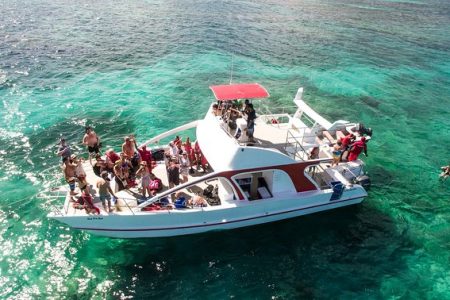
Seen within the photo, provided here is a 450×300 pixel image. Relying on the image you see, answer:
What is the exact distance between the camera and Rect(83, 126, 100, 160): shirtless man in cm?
1614

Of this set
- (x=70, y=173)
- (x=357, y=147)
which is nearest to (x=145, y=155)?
(x=70, y=173)

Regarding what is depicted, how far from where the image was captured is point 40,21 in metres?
44.0

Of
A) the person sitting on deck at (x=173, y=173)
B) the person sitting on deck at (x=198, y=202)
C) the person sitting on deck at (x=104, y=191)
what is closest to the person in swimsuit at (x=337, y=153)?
the person sitting on deck at (x=198, y=202)

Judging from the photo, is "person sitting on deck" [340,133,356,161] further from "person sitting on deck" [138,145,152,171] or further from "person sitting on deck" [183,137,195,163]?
"person sitting on deck" [138,145,152,171]

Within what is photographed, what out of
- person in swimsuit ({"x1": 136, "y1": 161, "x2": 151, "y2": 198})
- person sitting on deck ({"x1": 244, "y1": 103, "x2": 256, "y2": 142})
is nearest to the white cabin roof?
person sitting on deck ({"x1": 244, "y1": 103, "x2": 256, "y2": 142})

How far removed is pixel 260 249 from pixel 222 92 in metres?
6.81

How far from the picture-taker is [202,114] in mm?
24953

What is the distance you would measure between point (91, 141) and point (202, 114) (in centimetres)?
1006

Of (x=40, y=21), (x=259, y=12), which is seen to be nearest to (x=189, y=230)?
(x=40, y=21)

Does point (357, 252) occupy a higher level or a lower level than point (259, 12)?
lower

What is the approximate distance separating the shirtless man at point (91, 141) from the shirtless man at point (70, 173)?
199cm

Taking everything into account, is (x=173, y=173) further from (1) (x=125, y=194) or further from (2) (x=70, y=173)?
(2) (x=70, y=173)

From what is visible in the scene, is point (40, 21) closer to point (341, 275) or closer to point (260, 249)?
point (260, 249)

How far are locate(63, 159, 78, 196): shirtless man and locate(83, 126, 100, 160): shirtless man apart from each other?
199 cm
